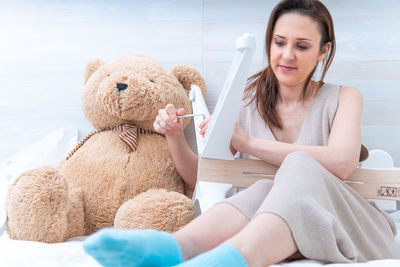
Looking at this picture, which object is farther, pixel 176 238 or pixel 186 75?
pixel 186 75

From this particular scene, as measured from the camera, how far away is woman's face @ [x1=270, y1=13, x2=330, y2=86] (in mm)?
1047

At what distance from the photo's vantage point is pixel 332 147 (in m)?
0.95

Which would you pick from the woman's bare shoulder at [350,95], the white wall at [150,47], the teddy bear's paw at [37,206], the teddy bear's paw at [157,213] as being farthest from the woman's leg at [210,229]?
the white wall at [150,47]

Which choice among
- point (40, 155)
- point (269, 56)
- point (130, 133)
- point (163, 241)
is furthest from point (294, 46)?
point (40, 155)

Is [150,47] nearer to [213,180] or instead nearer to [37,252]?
[213,180]

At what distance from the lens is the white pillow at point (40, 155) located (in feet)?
4.00

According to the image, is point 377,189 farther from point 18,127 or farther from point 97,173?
point 18,127

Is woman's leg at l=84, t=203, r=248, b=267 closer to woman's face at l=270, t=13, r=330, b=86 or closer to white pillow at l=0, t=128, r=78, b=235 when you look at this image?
woman's face at l=270, t=13, r=330, b=86

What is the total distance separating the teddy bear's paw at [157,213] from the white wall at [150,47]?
1.73ft

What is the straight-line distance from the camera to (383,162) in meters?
1.36

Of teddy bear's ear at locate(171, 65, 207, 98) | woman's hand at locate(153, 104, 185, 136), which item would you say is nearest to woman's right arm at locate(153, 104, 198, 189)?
woman's hand at locate(153, 104, 185, 136)

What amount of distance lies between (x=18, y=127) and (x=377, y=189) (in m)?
1.25

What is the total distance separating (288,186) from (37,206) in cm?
58

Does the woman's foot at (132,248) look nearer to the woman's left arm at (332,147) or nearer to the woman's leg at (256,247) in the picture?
the woman's leg at (256,247)
